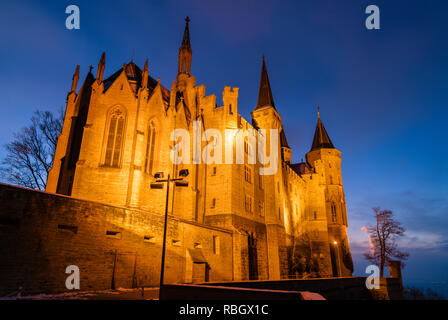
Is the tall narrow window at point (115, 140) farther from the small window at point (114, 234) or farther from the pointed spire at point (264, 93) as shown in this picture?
the pointed spire at point (264, 93)

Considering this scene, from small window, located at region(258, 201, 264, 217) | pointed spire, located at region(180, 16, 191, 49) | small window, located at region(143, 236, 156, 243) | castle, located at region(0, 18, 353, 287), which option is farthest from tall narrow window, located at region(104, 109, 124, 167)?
pointed spire, located at region(180, 16, 191, 49)

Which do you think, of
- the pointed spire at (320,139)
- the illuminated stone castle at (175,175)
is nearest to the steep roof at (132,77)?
the illuminated stone castle at (175,175)

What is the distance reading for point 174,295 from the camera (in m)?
9.36

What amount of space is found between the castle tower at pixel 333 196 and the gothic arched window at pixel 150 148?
108 ft

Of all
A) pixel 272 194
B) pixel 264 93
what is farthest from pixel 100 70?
pixel 264 93

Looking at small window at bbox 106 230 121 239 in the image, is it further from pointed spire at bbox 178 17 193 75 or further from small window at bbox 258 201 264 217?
pointed spire at bbox 178 17 193 75

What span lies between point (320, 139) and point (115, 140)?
41519 mm

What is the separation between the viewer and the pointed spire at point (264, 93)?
37034 mm

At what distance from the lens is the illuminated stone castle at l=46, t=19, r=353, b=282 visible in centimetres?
2050

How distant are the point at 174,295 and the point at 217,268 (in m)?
12.4

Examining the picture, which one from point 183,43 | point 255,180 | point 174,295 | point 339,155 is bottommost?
point 174,295

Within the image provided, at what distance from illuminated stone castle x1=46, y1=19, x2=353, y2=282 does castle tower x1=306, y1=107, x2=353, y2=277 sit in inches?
525
